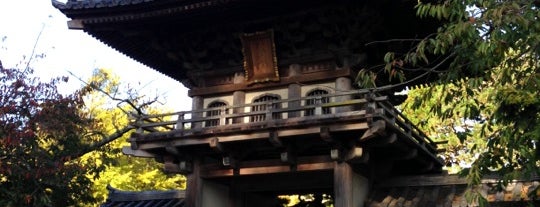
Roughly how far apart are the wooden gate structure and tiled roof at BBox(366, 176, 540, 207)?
387 mm

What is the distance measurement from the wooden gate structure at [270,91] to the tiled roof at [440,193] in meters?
0.39

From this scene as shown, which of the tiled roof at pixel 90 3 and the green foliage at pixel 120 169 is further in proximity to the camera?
the green foliage at pixel 120 169

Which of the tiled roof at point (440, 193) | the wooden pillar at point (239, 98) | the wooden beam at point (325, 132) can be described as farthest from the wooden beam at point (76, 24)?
the tiled roof at point (440, 193)

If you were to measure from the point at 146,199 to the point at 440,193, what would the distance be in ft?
23.1

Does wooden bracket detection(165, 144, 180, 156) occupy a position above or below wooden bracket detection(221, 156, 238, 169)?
above

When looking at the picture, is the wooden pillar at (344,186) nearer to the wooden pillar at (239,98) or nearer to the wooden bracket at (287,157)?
the wooden bracket at (287,157)

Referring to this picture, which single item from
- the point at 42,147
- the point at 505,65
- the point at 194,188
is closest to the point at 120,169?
the point at 42,147

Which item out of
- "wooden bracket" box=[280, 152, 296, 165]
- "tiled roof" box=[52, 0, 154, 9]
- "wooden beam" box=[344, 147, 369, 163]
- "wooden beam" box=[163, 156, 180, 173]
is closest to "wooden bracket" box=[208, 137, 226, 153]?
"wooden bracket" box=[280, 152, 296, 165]

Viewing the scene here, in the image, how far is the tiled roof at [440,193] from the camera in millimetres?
9742

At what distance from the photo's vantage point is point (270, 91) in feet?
38.2

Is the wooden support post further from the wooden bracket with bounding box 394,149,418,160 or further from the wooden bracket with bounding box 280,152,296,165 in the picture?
the wooden bracket with bounding box 394,149,418,160

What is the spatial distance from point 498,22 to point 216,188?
7327 millimetres

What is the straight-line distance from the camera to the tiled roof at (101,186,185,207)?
509 inches

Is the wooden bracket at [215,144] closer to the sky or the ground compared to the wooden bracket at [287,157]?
closer to the sky
